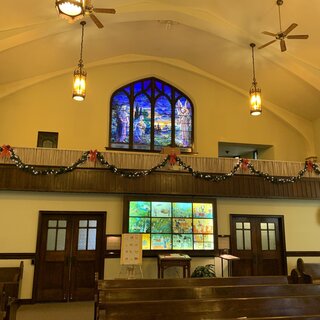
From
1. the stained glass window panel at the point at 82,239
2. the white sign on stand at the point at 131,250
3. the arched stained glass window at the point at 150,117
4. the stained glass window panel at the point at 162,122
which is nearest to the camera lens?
the white sign on stand at the point at 131,250

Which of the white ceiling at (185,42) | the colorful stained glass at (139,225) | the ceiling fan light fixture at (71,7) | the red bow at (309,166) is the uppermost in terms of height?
the white ceiling at (185,42)

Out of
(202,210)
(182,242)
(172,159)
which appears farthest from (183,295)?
(172,159)

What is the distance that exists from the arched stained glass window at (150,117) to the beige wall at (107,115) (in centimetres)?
23

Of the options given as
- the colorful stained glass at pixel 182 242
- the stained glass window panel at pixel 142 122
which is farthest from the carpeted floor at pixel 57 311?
the stained glass window panel at pixel 142 122

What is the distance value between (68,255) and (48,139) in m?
3.23

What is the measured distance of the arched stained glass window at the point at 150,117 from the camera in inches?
361

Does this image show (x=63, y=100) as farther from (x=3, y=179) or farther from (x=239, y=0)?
(x=239, y=0)

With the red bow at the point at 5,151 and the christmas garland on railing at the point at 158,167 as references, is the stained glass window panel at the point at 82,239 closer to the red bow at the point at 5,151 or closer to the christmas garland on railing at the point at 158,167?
the christmas garland on railing at the point at 158,167

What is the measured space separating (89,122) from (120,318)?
21.4 feet

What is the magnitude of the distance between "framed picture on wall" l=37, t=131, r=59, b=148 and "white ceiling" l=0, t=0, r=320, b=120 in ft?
4.64

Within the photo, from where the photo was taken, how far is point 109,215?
7.08 meters

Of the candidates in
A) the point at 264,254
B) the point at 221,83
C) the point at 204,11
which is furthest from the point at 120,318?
the point at 221,83

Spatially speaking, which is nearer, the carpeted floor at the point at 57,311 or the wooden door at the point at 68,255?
the carpeted floor at the point at 57,311

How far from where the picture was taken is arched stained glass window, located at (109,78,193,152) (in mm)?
9180
